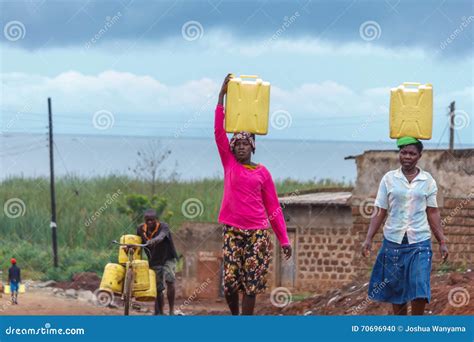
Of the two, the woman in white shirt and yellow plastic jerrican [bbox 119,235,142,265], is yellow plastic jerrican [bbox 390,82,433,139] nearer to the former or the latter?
the woman in white shirt

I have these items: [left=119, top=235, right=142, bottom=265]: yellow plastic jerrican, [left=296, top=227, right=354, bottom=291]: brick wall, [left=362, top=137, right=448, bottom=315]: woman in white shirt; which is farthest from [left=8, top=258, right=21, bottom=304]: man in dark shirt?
[left=296, top=227, right=354, bottom=291]: brick wall

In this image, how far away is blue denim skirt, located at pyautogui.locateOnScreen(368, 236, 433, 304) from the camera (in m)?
9.61

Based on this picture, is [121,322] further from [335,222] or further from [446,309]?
[335,222]

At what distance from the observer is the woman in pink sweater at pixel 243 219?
974 cm

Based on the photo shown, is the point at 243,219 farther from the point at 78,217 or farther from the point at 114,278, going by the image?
the point at 78,217

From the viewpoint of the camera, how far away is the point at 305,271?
26.6 m

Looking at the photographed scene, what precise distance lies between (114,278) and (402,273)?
142 inches

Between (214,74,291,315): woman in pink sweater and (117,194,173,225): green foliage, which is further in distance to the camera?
(117,194,173,225): green foliage

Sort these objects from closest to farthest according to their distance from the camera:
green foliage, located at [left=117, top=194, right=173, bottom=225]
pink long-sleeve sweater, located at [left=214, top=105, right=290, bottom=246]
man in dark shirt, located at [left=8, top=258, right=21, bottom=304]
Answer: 1. pink long-sleeve sweater, located at [left=214, top=105, right=290, bottom=246]
2. man in dark shirt, located at [left=8, top=258, right=21, bottom=304]
3. green foliage, located at [left=117, top=194, right=173, bottom=225]

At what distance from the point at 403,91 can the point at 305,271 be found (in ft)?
54.6

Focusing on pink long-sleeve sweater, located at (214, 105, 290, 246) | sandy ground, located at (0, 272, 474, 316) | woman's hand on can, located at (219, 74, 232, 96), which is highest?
woman's hand on can, located at (219, 74, 232, 96)

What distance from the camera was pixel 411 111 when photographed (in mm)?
10117

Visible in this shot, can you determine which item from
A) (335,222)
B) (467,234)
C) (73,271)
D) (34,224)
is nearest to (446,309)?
(467,234)

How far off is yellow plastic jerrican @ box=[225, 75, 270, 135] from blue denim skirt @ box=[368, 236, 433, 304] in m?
1.39
